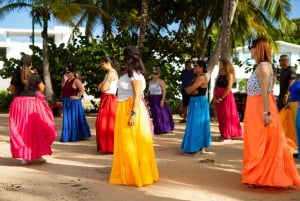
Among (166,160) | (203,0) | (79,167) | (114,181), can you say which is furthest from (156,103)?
(203,0)

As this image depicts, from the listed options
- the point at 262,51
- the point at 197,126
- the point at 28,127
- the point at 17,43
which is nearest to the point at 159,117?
the point at 197,126

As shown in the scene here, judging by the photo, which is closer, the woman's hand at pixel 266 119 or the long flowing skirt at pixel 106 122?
the woman's hand at pixel 266 119

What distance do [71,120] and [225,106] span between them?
3450 mm

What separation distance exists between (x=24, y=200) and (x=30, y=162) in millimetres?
2402

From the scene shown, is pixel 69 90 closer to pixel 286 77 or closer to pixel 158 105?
pixel 158 105

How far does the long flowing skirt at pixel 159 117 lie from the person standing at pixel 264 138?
20.1 ft

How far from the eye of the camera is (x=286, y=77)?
29.1 feet

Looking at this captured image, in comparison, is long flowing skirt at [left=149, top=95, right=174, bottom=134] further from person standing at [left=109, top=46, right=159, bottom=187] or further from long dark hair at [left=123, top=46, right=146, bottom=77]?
long dark hair at [left=123, top=46, right=146, bottom=77]

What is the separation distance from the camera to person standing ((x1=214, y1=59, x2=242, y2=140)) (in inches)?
397

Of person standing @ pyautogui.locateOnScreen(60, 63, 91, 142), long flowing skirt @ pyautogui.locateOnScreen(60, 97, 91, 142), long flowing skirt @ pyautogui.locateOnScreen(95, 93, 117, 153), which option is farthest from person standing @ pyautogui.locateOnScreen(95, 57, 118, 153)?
long flowing skirt @ pyautogui.locateOnScreen(60, 97, 91, 142)

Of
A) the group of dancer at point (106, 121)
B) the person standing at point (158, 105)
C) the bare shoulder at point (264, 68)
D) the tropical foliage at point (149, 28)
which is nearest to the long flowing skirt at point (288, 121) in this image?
the bare shoulder at point (264, 68)

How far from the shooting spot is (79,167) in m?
7.52

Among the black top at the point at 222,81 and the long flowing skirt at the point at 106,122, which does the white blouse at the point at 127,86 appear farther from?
the black top at the point at 222,81

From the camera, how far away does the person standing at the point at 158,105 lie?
1209cm
